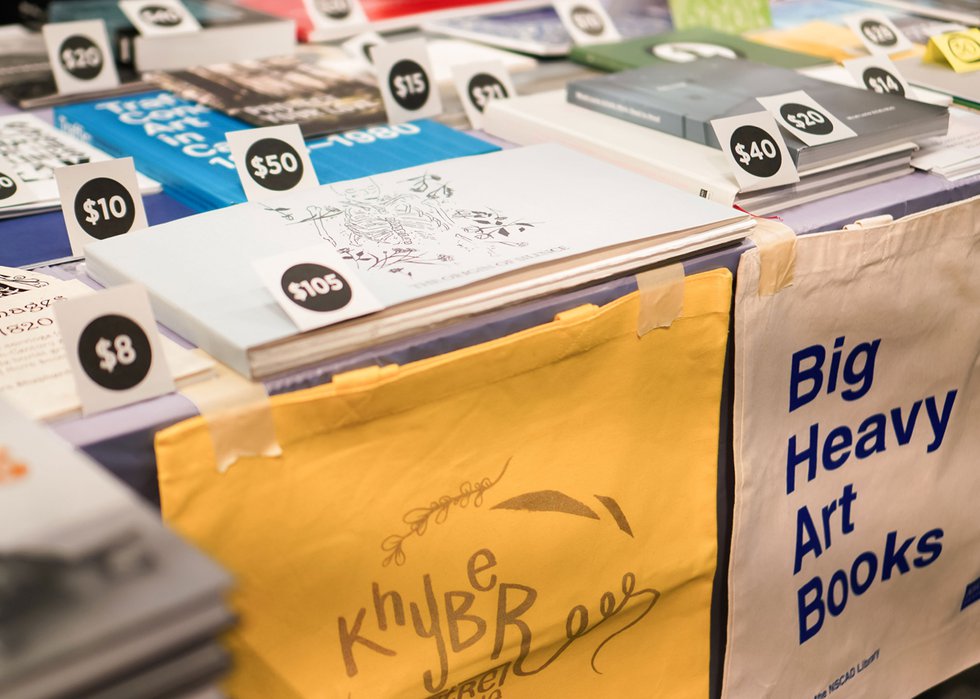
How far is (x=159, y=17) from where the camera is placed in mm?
1693

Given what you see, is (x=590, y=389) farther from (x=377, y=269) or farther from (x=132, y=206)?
(x=132, y=206)

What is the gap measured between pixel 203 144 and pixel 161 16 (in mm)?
533

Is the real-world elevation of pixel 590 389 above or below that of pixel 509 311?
below

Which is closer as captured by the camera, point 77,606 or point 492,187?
point 77,606

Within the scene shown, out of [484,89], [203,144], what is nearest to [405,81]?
[484,89]

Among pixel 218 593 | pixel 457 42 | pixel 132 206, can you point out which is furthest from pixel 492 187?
pixel 457 42

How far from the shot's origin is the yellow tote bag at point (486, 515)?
83cm

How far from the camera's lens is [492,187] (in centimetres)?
108

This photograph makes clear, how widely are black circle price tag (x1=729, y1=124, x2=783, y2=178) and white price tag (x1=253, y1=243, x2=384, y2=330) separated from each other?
1.50 feet

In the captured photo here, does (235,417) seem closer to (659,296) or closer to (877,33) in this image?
(659,296)

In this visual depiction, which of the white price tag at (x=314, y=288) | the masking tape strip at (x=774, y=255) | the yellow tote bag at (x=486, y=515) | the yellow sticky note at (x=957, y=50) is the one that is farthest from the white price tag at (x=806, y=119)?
the white price tag at (x=314, y=288)

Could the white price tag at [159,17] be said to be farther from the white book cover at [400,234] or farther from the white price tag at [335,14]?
the white book cover at [400,234]

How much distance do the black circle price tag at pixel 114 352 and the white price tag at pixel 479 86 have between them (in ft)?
2.45

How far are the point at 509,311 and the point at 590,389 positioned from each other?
13 centimetres
